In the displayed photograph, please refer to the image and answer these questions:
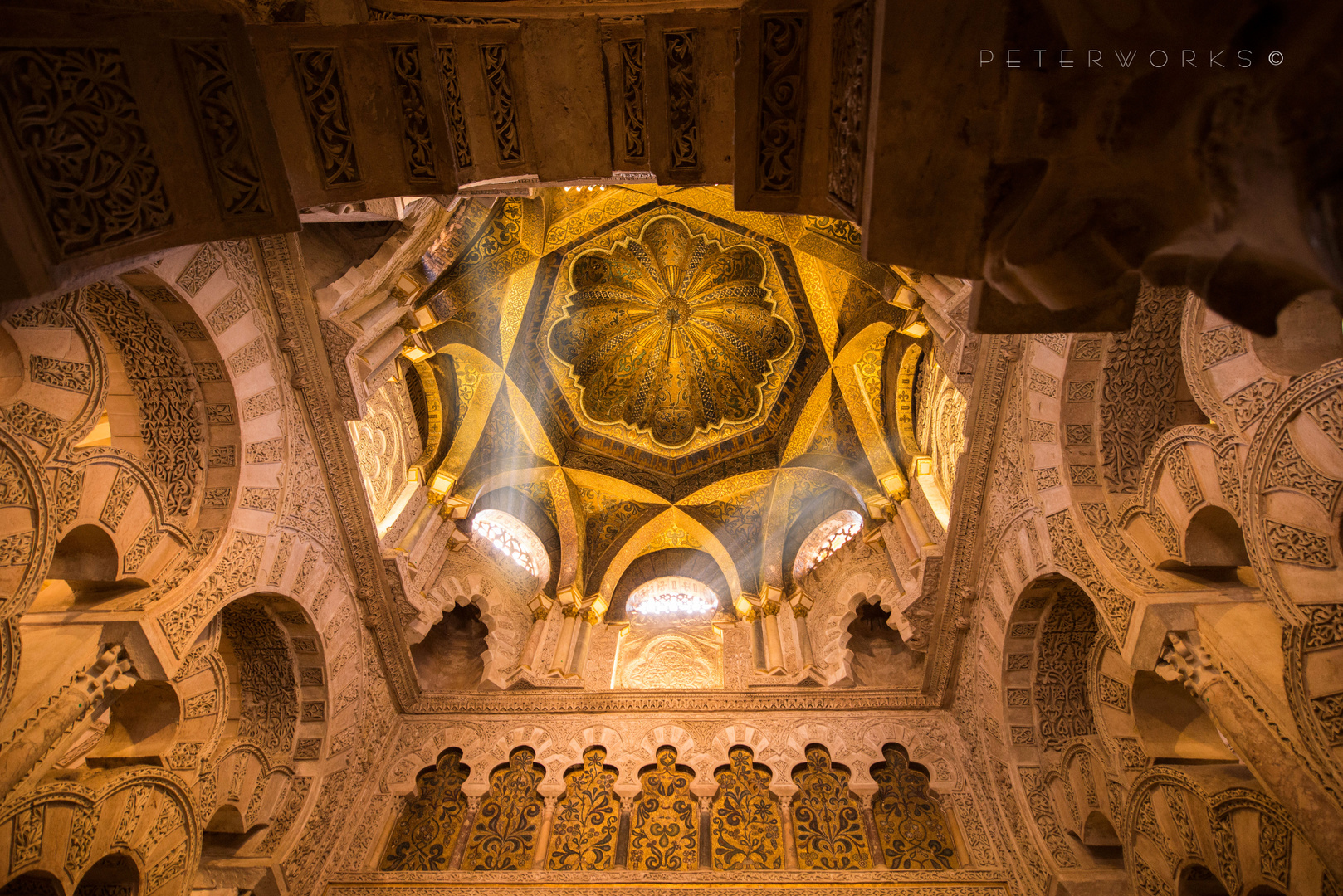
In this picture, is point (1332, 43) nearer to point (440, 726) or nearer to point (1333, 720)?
point (1333, 720)

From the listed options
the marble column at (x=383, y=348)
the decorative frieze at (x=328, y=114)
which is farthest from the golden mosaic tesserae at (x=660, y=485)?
the marble column at (x=383, y=348)

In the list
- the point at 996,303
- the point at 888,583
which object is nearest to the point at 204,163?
the point at 996,303

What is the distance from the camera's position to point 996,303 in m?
2.35

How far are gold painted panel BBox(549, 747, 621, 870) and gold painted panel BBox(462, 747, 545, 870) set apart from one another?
241 mm

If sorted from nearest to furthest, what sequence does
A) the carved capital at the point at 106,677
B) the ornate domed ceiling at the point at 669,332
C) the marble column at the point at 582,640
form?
the carved capital at the point at 106,677
the marble column at the point at 582,640
the ornate domed ceiling at the point at 669,332

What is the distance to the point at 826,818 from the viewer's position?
6379mm

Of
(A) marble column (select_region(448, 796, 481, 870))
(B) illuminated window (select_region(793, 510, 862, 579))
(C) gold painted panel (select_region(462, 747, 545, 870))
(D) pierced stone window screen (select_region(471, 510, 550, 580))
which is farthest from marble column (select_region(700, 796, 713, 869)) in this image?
(D) pierced stone window screen (select_region(471, 510, 550, 580))

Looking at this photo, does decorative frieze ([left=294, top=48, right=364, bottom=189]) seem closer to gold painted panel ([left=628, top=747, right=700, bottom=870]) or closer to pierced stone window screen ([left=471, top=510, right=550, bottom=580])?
gold painted panel ([left=628, top=747, right=700, bottom=870])

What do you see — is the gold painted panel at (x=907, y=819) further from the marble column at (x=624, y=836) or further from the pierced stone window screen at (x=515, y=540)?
the pierced stone window screen at (x=515, y=540)

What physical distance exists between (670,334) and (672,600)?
4.19m

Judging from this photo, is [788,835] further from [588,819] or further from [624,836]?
[588,819]

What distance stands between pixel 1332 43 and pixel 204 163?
3.48 metres

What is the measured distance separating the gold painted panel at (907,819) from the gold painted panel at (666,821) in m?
1.74

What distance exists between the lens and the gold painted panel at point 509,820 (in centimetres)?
613
